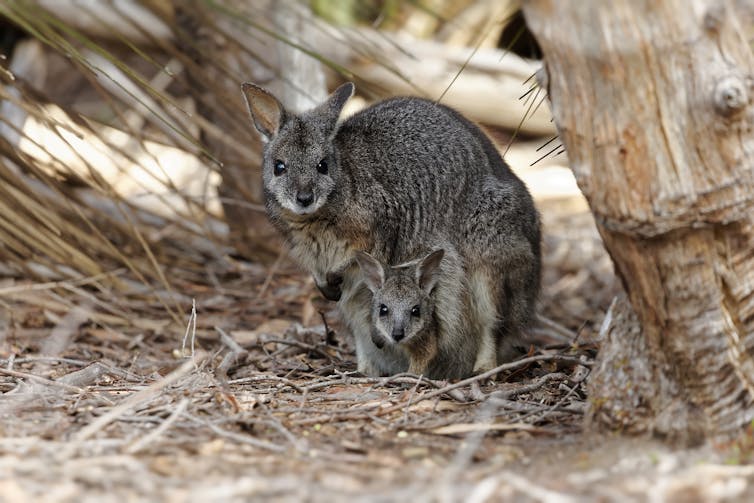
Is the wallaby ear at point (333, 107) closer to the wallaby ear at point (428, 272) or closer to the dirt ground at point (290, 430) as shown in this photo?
the wallaby ear at point (428, 272)

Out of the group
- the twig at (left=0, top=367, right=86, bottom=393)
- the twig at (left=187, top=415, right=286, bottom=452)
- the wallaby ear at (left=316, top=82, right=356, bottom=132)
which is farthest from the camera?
the wallaby ear at (left=316, top=82, right=356, bottom=132)

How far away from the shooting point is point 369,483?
9.83 feet

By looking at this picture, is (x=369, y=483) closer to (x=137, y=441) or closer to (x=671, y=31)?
(x=137, y=441)

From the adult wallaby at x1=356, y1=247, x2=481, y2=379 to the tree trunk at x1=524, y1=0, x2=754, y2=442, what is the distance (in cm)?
173

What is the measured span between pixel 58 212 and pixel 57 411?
230cm

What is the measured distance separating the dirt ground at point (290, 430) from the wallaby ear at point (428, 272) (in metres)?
0.56

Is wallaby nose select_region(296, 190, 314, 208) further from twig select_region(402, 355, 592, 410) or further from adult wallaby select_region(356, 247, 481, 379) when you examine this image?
twig select_region(402, 355, 592, 410)

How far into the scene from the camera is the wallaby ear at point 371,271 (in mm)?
5051

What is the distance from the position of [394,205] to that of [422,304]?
518mm

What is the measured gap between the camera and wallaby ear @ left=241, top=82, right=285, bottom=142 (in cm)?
512

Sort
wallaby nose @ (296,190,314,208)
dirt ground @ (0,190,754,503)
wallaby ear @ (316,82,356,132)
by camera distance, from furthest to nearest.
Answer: wallaby ear @ (316,82,356,132) → wallaby nose @ (296,190,314,208) → dirt ground @ (0,190,754,503)

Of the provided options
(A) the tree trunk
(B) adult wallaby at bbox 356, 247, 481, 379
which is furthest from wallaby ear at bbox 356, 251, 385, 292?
(A) the tree trunk

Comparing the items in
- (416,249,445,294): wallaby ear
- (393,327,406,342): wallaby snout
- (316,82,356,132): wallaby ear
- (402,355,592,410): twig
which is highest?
(316,82,356,132): wallaby ear

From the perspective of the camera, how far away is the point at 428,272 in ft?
16.6
